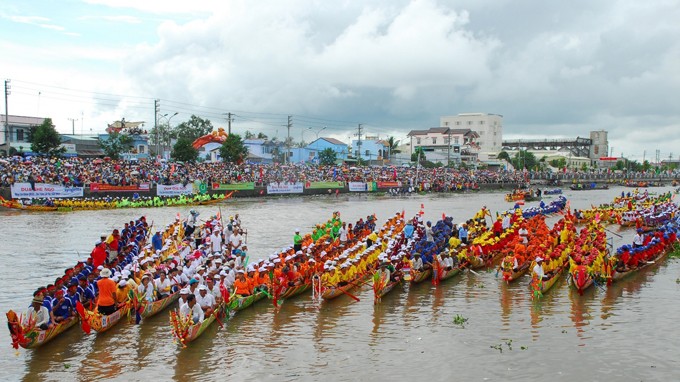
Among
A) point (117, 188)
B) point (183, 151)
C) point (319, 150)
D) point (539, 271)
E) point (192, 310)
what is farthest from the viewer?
point (319, 150)

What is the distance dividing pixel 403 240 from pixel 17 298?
11.9m

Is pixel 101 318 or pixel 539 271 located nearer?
pixel 101 318

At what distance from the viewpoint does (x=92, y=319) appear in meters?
12.3

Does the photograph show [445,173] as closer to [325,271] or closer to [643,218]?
[643,218]

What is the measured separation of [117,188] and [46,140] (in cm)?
1217

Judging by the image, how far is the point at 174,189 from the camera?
43.9 m

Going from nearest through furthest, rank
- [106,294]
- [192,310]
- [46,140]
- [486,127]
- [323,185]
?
[192,310], [106,294], [46,140], [323,185], [486,127]

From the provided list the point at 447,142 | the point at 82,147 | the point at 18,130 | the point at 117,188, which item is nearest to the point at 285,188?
the point at 117,188

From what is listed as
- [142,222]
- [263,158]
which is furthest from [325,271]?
[263,158]

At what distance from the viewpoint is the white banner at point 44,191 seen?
36.4m

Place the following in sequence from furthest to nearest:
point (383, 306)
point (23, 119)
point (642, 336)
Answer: point (23, 119), point (383, 306), point (642, 336)

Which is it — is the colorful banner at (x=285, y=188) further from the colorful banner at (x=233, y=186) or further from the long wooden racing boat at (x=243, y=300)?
the long wooden racing boat at (x=243, y=300)

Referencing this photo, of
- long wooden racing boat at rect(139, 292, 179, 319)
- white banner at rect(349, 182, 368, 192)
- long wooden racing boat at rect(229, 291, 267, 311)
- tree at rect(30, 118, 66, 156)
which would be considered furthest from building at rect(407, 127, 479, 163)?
long wooden racing boat at rect(139, 292, 179, 319)

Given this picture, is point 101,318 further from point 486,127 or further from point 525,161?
point 486,127
